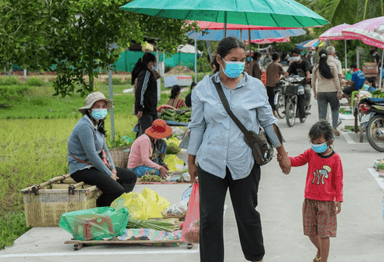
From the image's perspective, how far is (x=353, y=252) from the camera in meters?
4.80

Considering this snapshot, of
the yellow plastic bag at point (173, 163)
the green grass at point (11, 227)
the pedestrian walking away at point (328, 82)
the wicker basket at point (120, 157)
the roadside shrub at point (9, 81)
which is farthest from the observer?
the roadside shrub at point (9, 81)

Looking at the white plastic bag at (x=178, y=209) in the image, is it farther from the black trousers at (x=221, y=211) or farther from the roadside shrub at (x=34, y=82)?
the roadside shrub at (x=34, y=82)

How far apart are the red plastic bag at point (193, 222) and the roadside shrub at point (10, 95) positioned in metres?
17.3

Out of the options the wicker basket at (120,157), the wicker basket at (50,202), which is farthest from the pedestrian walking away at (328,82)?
the wicker basket at (50,202)

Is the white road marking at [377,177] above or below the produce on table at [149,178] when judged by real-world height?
below

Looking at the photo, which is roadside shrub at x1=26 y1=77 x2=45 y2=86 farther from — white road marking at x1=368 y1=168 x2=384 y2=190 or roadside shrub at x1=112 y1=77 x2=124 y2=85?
white road marking at x1=368 y1=168 x2=384 y2=190

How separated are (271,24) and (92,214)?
9.28 feet

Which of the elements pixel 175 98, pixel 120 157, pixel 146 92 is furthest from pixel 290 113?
pixel 120 157

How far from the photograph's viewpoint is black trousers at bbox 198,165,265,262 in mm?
3914

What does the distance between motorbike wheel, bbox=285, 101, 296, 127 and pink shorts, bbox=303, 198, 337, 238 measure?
29.7ft

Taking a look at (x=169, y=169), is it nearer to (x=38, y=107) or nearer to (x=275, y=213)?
(x=275, y=213)

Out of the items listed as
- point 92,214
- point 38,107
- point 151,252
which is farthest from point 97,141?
point 38,107

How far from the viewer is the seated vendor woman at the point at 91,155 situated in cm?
588

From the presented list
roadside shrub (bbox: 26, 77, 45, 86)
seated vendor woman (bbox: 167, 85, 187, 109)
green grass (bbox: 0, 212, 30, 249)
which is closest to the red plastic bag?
green grass (bbox: 0, 212, 30, 249)
